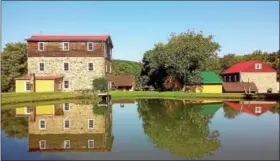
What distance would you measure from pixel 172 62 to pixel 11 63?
28.3 m

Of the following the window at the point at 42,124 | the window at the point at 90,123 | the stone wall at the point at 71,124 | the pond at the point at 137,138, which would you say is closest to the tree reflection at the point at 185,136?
the pond at the point at 137,138

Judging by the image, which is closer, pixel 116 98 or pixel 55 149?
pixel 55 149

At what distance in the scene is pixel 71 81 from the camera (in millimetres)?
48312

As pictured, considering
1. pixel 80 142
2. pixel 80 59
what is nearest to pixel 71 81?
pixel 80 59

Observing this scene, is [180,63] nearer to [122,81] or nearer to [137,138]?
[122,81]

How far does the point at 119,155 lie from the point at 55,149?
8.02ft

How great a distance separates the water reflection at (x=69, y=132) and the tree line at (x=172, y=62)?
1053 inches

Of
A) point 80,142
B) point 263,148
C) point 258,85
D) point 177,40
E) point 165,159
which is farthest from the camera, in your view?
point 177,40

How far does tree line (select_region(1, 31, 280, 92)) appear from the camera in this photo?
47.4 m

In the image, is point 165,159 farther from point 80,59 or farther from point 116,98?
point 80,59

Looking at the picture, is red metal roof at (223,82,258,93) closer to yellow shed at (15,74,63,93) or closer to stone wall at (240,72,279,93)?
stone wall at (240,72,279,93)

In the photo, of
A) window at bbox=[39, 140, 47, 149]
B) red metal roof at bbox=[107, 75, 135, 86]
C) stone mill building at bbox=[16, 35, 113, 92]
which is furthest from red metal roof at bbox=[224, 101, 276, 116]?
red metal roof at bbox=[107, 75, 135, 86]

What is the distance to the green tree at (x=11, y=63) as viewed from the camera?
59.2 meters

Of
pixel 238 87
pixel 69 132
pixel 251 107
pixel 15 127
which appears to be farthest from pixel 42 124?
pixel 238 87
